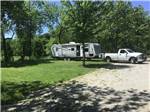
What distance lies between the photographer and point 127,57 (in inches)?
1439

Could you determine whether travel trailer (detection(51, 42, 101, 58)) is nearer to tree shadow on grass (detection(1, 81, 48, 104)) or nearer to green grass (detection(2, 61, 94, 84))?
green grass (detection(2, 61, 94, 84))

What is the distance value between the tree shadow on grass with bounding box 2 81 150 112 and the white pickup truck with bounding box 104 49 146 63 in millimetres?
21192

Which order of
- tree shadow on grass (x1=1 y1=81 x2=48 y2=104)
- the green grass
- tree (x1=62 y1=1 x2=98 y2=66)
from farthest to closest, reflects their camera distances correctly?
tree (x1=62 y1=1 x2=98 y2=66)
the green grass
tree shadow on grass (x1=1 y1=81 x2=48 y2=104)

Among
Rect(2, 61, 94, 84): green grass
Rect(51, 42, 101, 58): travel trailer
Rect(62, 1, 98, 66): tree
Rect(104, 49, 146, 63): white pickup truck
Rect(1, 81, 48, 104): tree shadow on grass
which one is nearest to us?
Rect(1, 81, 48, 104): tree shadow on grass

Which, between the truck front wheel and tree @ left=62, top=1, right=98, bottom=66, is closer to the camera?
tree @ left=62, top=1, right=98, bottom=66

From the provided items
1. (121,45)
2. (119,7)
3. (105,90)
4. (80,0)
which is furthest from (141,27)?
(105,90)

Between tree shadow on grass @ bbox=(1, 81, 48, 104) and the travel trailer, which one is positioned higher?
the travel trailer

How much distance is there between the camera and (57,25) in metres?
52.8

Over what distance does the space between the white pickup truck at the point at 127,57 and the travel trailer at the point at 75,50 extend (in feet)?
14.8

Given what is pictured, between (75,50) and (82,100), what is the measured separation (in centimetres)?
3227

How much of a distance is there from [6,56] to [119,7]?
18.4 m

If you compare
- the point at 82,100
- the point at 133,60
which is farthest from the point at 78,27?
the point at 82,100

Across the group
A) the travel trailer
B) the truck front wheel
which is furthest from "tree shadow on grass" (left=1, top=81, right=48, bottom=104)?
the travel trailer

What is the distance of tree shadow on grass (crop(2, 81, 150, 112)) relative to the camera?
10672 mm
